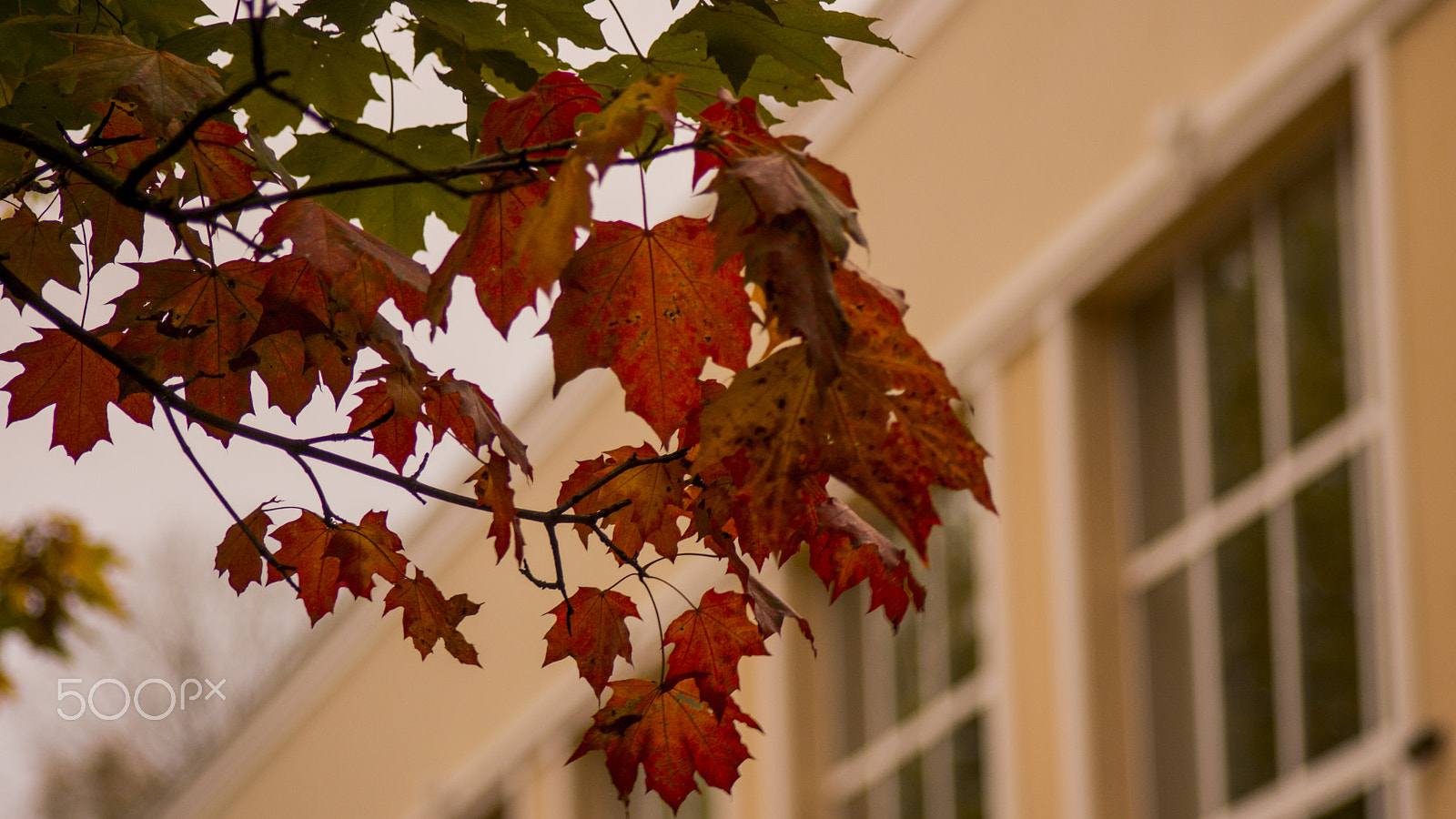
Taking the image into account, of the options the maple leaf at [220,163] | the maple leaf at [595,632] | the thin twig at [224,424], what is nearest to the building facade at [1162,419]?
the maple leaf at [595,632]

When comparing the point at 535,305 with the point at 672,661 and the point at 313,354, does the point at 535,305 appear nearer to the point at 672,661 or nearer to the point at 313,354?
the point at 313,354

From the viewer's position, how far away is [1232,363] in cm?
381

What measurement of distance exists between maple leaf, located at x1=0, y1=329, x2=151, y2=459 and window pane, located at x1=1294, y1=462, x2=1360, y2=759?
2950 millimetres

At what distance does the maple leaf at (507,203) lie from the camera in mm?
1006

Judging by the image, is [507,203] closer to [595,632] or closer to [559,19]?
[559,19]

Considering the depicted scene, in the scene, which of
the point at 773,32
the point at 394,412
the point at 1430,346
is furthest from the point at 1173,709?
the point at 394,412

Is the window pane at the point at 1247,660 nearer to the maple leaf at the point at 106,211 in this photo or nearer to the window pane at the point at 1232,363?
the window pane at the point at 1232,363

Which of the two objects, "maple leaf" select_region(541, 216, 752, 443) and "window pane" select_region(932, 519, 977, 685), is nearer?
"maple leaf" select_region(541, 216, 752, 443)

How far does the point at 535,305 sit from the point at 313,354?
26 centimetres

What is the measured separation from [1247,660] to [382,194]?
296 cm

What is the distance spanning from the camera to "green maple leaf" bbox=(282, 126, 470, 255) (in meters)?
1.42

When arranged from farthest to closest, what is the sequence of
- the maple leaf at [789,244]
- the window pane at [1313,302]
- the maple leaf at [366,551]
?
1. the window pane at [1313,302]
2. the maple leaf at [366,551]
3. the maple leaf at [789,244]

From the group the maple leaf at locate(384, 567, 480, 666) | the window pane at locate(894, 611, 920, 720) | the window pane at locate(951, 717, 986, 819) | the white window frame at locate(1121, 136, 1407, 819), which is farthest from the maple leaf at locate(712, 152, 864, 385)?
the window pane at locate(894, 611, 920, 720)

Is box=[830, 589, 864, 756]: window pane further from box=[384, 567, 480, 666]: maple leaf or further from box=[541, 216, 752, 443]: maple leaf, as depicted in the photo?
box=[541, 216, 752, 443]: maple leaf
